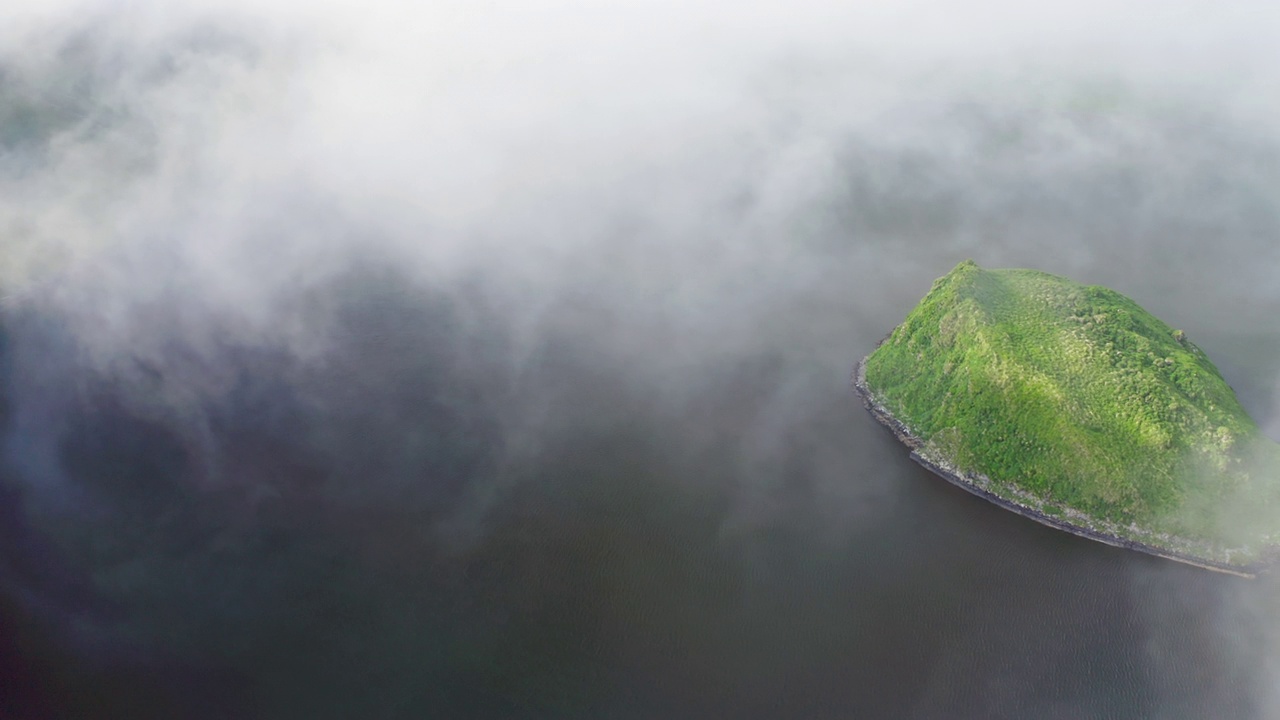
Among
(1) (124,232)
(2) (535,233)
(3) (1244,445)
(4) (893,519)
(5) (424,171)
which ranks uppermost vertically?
(1) (124,232)

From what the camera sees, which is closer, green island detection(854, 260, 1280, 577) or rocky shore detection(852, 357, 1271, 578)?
rocky shore detection(852, 357, 1271, 578)

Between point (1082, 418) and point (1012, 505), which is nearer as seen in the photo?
point (1012, 505)

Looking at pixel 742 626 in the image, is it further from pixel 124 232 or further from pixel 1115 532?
pixel 124 232

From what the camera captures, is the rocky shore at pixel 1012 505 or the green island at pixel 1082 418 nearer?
the rocky shore at pixel 1012 505

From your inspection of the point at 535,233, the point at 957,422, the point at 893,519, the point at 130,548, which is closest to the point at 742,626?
the point at 893,519
